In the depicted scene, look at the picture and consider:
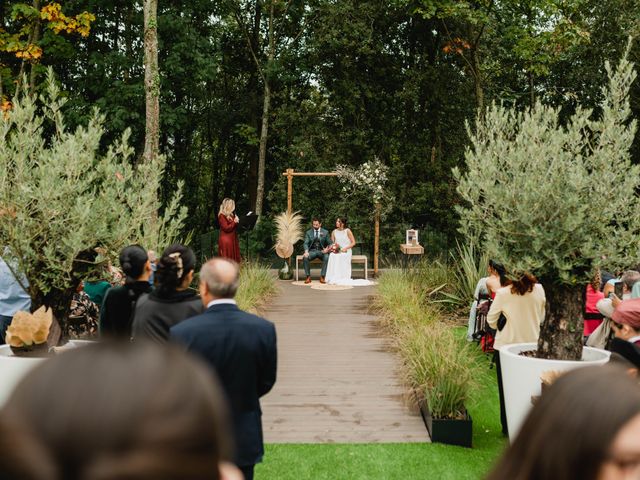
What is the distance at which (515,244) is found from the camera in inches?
230

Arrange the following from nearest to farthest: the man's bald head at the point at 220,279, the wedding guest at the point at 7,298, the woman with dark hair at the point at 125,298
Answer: the man's bald head at the point at 220,279
the woman with dark hair at the point at 125,298
the wedding guest at the point at 7,298

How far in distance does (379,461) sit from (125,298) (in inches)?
94.9

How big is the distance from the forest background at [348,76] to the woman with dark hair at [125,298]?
14.3 metres

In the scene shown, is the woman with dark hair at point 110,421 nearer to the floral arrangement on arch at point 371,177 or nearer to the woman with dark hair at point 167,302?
the woman with dark hair at point 167,302

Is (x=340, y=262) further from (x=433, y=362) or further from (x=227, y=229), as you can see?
(x=433, y=362)

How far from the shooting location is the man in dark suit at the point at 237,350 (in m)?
3.52

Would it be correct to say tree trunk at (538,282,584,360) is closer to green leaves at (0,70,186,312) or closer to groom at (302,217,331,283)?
green leaves at (0,70,186,312)

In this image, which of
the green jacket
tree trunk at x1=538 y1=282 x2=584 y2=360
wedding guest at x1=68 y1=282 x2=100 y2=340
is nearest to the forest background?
the green jacket

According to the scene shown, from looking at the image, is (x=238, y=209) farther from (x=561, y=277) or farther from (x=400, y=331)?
(x=561, y=277)

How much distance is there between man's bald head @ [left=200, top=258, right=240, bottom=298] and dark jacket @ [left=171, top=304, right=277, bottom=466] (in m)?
0.08

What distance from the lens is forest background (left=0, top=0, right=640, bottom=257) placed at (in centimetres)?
2133

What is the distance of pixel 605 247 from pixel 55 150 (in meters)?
4.50

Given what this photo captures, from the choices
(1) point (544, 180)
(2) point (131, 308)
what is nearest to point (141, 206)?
(2) point (131, 308)

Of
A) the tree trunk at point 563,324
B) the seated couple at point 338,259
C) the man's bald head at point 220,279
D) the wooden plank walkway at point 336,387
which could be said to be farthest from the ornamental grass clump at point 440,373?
the seated couple at point 338,259
